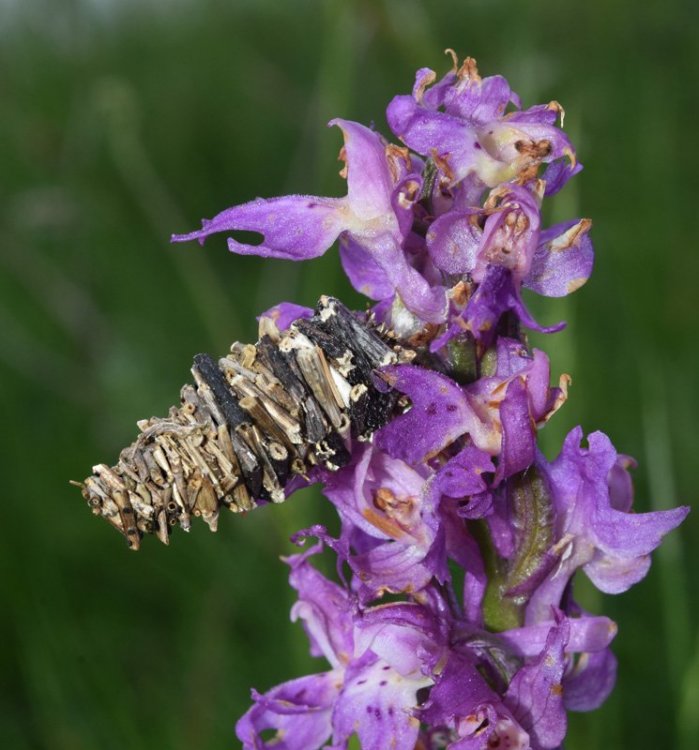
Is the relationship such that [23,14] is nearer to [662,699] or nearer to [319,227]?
→ [662,699]

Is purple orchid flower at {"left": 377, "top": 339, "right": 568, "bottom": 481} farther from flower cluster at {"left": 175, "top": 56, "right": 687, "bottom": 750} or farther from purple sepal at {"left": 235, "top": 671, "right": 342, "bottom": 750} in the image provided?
purple sepal at {"left": 235, "top": 671, "right": 342, "bottom": 750}

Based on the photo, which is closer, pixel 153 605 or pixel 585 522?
pixel 585 522

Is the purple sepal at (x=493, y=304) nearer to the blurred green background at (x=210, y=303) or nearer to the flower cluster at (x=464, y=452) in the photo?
the flower cluster at (x=464, y=452)

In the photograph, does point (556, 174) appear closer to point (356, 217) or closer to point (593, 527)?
point (356, 217)

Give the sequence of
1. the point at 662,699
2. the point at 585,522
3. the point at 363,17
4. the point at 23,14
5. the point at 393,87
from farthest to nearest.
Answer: the point at 23,14
the point at 393,87
the point at 363,17
the point at 662,699
the point at 585,522

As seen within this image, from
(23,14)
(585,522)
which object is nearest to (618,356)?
(585,522)
